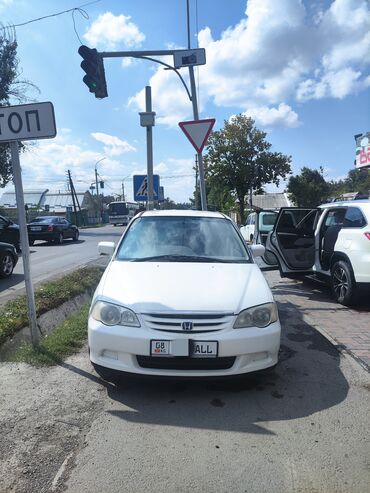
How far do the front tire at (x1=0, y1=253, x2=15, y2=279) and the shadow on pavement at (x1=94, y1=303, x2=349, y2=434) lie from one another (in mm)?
7001

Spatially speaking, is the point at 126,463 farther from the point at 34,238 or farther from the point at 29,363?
the point at 34,238

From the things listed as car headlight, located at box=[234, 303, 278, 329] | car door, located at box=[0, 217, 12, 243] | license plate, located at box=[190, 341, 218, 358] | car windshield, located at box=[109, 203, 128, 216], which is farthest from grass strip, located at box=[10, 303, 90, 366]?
car windshield, located at box=[109, 203, 128, 216]

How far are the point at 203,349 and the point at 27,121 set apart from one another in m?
3.07

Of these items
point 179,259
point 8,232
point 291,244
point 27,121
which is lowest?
point 8,232

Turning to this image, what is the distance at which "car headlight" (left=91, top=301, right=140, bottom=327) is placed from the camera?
3.62 meters

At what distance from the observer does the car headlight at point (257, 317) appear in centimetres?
362

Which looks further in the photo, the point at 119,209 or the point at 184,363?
the point at 119,209

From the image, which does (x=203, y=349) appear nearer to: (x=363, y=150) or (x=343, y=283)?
(x=343, y=283)

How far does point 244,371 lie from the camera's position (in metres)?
3.58

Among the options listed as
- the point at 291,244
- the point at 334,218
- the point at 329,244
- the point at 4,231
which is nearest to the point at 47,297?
the point at 291,244

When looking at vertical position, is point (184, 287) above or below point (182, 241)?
below

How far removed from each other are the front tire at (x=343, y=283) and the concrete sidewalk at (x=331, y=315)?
15 centimetres

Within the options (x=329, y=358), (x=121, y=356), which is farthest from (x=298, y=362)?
(x=121, y=356)

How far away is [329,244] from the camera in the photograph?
794cm
